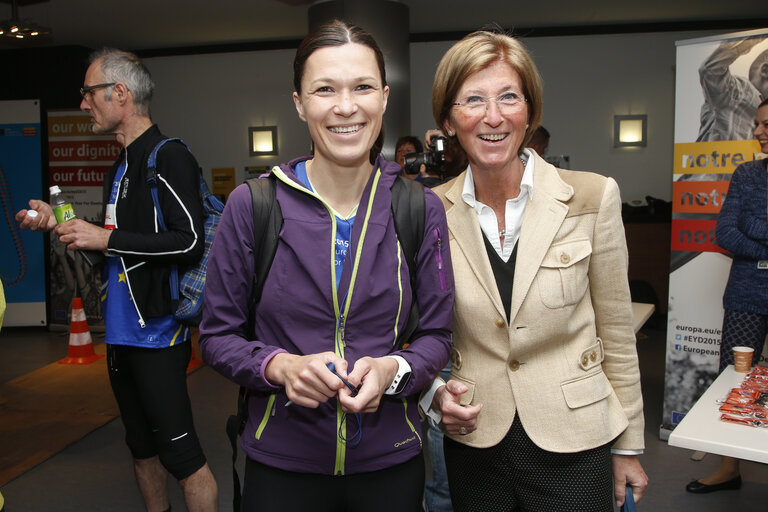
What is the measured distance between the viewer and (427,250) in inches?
50.3

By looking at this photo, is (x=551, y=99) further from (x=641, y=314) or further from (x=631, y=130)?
(x=641, y=314)

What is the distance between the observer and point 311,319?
118 cm

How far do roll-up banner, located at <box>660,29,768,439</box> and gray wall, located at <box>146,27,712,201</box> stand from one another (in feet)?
13.9

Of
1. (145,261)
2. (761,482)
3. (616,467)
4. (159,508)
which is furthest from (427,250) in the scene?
(761,482)

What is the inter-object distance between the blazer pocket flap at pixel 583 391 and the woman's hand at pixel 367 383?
459mm

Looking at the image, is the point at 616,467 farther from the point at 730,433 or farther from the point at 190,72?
the point at 190,72

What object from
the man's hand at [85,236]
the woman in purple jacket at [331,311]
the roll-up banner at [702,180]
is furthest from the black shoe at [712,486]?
the man's hand at [85,236]

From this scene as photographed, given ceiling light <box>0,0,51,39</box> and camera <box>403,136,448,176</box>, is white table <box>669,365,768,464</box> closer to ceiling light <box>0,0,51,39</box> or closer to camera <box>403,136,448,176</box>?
camera <box>403,136,448,176</box>

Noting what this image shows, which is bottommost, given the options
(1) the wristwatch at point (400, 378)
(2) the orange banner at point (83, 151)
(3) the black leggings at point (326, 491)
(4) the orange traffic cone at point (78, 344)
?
(4) the orange traffic cone at point (78, 344)

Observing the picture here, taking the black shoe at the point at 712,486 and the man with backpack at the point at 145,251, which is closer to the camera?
the man with backpack at the point at 145,251

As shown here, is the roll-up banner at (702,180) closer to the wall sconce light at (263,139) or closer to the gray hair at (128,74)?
the gray hair at (128,74)

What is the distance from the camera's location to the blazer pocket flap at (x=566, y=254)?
1375 mm

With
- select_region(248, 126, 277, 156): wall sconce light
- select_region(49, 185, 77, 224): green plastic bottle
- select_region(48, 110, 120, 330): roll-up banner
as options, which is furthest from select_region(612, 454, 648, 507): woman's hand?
select_region(248, 126, 277, 156): wall sconce light

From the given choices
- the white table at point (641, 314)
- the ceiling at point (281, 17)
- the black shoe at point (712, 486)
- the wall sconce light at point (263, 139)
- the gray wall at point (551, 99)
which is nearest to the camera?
the white table at point (641, 314)
